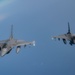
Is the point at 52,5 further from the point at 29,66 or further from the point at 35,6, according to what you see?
the point at 29,66

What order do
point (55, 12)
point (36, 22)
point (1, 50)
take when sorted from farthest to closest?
point (55, 12)
point (36, 22)
point (1, 50)

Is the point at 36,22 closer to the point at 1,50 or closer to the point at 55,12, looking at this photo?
the point at 55,12

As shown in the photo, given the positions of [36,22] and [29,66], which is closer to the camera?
[29,66]

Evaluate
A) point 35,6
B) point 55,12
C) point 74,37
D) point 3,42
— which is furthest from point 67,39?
point 35,6

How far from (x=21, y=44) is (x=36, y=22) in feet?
87.3

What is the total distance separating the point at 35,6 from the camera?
276 ft

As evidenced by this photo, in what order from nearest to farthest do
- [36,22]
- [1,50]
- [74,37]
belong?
[1,50], [74,37], [36,22]

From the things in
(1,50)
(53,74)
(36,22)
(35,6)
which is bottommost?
(53,74)

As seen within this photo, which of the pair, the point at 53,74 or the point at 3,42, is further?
the point at 53,74

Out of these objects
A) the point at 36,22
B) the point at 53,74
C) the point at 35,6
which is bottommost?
the point at 53,74

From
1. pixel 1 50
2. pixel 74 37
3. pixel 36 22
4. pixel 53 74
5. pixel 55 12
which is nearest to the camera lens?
pixel 1 50

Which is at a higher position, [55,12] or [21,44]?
[55,12]

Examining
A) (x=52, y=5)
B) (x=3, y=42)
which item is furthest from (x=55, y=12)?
(x=3, y=42)

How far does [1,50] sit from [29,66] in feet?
40.6
